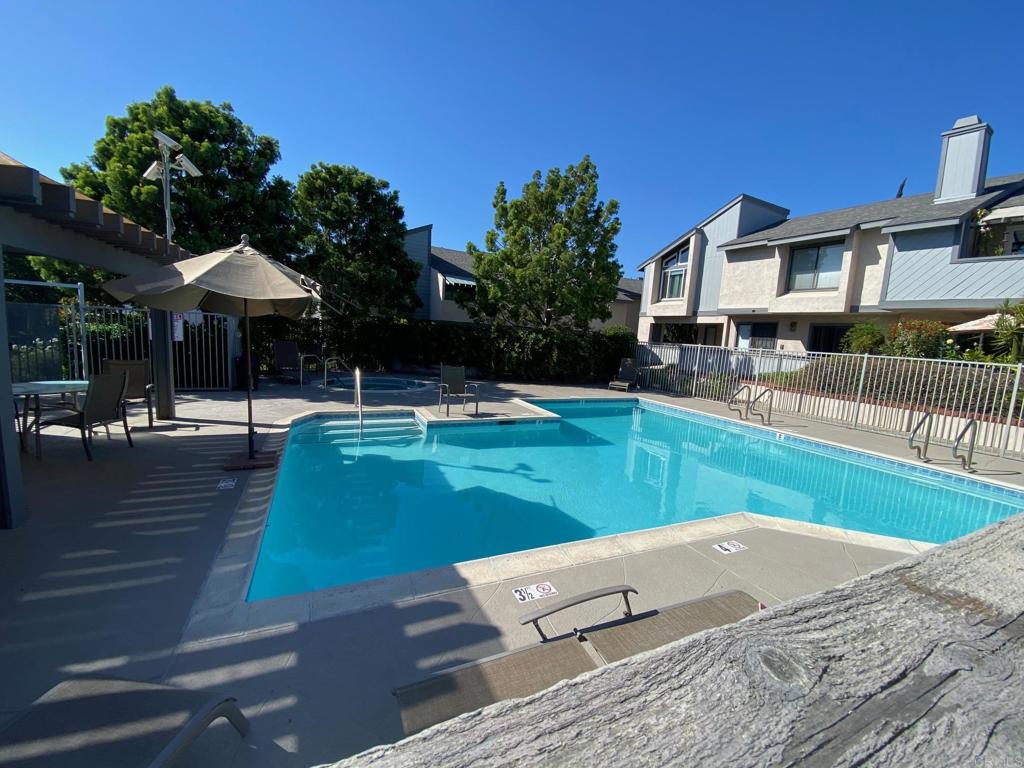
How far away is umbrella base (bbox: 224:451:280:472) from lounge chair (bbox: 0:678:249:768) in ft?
14.3

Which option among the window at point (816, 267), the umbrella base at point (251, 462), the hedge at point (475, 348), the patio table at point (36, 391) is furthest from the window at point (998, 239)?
the patio table at point (36, 391)

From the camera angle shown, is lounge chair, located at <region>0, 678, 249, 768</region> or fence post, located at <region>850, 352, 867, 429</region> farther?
fence post, located at <region>850, 352, 867, 429</region>

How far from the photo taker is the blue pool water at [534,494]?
16.6 ft

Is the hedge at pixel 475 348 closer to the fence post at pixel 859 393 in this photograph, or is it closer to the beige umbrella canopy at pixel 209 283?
the fence post at pixel 859 393

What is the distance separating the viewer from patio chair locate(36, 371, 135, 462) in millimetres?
5500

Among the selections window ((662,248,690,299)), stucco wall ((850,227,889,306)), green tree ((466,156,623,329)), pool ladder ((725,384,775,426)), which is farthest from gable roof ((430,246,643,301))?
pool ladder ((725,384,775,426))

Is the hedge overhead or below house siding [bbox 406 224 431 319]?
below

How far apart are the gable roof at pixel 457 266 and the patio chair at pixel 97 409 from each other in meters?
15.4

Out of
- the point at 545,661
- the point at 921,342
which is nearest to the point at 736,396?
the point at 921,342

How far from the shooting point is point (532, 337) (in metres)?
17.2

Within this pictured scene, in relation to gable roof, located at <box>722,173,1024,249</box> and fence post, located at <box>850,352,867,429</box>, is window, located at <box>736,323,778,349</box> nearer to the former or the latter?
gable roof, located at <box>722,173,1024,249</box>

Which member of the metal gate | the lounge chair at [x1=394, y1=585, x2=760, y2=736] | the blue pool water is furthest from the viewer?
the metal gate

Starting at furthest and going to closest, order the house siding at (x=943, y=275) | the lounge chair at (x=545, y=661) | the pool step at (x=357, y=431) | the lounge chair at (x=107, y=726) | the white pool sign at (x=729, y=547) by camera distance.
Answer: the house siding at (x=943, y=275)
the pool step at (x=357, y=431)
the white pool sign at (x=729, y=547)
the lounge chair at (x=545, y=661)
the lounge chair at (x=107, y=726)

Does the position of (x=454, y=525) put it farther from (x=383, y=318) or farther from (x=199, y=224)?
(x=199, y=224)
